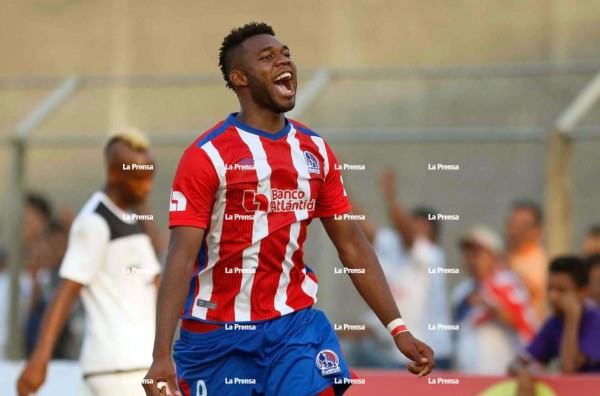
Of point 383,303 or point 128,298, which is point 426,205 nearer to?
point 128,298

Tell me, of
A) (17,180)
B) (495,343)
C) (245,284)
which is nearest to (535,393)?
(495,343)

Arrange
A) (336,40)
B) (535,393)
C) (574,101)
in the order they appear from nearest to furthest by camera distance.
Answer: (535,393) < (574,101) < (336,40)


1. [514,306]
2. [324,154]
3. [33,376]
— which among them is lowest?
[33,376]

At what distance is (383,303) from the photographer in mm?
4973

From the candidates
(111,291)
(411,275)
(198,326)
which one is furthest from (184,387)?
(411,275)

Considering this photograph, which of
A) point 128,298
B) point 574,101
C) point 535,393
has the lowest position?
point 535,393

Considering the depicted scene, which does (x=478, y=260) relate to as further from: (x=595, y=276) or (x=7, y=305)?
(x=7, y=305)

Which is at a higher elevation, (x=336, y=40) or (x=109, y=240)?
(x=336, y=40)

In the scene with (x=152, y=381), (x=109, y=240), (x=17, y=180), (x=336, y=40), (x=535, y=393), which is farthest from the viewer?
(x=336, y=40)

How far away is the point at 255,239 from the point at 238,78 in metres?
0.60

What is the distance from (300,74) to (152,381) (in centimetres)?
501

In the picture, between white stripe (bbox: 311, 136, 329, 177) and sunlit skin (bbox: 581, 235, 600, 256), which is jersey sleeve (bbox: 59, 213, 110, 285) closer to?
white stripe (bbox: 311, 136, 329, 177)

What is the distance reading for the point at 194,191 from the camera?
4574mm

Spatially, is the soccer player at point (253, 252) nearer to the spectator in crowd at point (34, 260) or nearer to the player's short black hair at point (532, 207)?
the player's short black hair at point (532, 207)
